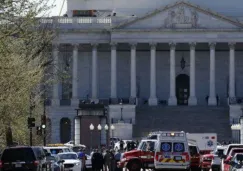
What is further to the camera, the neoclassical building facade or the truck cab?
the neoclassical building facade

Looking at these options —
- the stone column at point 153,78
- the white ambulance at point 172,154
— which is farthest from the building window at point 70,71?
the white ambulance at point 172,154

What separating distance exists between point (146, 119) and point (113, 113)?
379cm

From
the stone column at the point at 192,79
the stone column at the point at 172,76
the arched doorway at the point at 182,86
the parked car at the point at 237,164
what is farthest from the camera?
the arched doorway at the point at 182,86

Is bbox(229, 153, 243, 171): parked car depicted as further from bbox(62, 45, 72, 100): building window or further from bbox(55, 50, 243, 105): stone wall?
bbox(55, 50, 243, 105): stone wall

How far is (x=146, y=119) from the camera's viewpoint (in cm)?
12400

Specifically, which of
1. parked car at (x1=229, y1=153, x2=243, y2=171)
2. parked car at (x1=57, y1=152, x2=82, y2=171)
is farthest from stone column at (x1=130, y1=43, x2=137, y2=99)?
parked car at (x1=229, y1=153, x2=243, y2=171)

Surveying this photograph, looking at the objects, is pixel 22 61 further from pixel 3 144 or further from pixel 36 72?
A: pixel 3 144

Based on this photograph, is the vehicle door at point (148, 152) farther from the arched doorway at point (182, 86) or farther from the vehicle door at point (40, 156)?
the arched doorway at point (182, 86)

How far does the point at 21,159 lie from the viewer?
48750mm

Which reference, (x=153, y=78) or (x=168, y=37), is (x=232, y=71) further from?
(x=153, y=78)

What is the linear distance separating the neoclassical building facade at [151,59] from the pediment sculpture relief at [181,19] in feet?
0.36

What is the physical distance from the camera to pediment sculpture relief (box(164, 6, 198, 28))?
129 metres

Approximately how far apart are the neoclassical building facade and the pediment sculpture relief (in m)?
0.11

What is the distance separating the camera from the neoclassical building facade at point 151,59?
5089 inches
